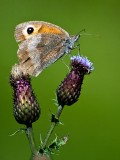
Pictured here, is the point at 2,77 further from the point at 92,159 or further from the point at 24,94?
the point at 24,94

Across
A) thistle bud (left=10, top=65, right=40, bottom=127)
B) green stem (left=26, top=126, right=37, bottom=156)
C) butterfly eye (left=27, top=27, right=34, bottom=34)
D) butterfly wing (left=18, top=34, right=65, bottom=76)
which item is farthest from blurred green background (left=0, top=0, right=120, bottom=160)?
green stem (left=26, top=126, right=37, bottom=156)

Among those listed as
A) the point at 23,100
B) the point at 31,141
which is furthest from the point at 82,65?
the point at 31,141

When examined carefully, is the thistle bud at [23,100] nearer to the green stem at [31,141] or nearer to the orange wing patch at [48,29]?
the green stem at [31,141]

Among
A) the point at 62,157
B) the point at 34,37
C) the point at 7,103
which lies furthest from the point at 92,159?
the point at 34,37

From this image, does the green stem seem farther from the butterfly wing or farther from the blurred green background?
the blurred green background

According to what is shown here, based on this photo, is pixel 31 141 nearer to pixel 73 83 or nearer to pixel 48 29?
pixel 73 83

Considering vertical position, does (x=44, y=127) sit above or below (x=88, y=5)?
below
